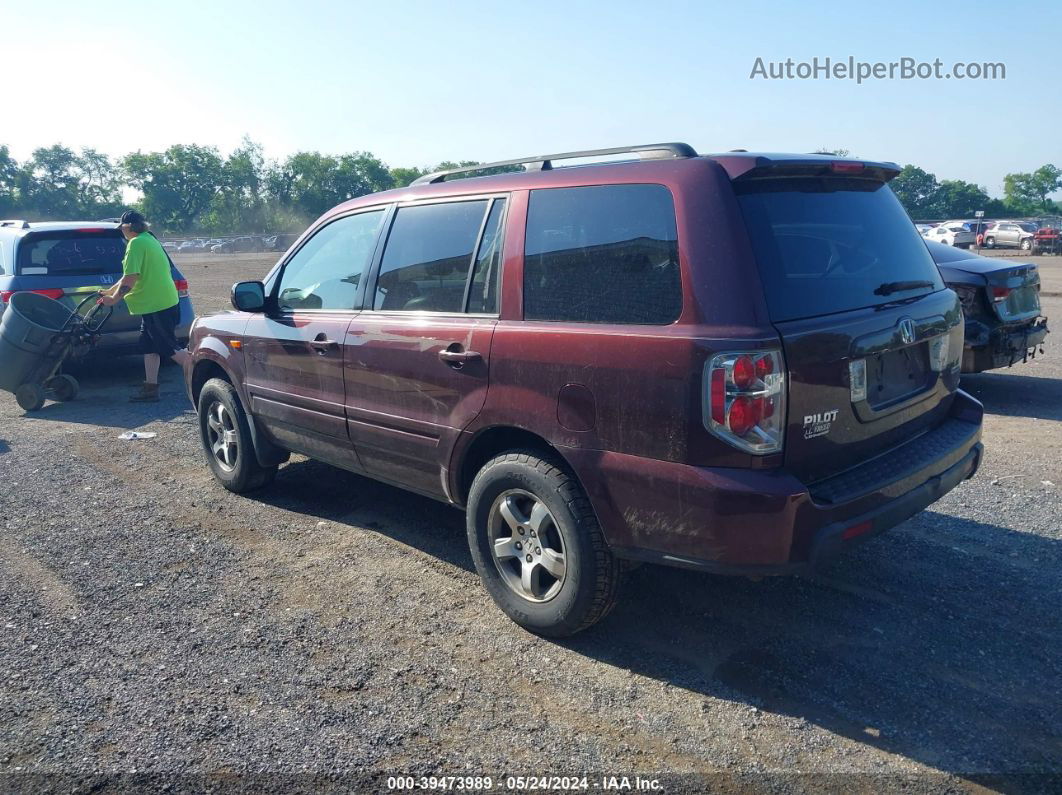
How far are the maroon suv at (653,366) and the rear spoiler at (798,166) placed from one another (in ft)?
0.04

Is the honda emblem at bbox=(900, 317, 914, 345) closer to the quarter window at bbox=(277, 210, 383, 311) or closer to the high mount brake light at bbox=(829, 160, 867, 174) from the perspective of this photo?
the high mount brake light at bbox=(829, 160, 867, 174)

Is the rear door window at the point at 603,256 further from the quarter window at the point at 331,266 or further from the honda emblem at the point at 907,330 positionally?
the quarter window at the point at 331,266

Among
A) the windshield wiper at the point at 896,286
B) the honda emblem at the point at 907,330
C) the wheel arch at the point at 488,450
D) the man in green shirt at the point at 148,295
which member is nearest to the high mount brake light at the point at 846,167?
the windshield wiper at the point at 896,286

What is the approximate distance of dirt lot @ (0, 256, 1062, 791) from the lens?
2.80m

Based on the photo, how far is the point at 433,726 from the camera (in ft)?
9.83

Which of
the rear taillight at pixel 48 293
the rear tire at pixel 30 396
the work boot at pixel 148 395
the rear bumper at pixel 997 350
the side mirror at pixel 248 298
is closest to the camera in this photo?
the side mirror at pixel 248 298

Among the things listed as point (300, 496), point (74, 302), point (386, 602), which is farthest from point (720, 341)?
point (74, 302)

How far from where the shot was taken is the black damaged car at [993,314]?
23.4 feet

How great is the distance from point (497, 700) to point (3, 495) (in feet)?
14.8

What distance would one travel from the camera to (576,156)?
379 centimetres

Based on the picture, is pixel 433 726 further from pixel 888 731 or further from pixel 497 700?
pixel 888 731

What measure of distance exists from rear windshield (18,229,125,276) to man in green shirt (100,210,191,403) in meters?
0.93

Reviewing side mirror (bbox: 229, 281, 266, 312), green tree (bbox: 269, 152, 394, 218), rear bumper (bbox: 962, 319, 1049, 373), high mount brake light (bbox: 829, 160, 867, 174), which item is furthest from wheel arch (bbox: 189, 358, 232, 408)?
green tree (bbox: 269, 152, 394, 218)

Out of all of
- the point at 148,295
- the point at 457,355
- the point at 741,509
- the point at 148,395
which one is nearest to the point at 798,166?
the point at 741,509
